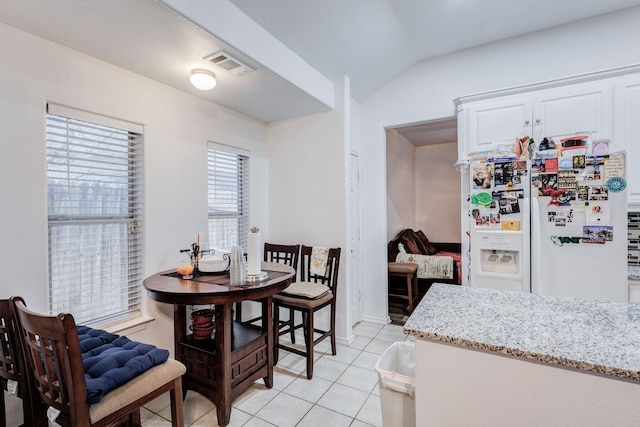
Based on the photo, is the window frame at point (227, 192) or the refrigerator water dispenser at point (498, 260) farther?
the window frame at point (227, 192)

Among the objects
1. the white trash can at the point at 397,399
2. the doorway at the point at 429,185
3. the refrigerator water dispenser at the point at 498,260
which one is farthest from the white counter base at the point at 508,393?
the doorway at the point at 429,185

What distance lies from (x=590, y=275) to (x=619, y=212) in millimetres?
450

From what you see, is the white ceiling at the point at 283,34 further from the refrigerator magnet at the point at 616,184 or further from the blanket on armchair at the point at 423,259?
the blanket on armchair at the point at 423,259

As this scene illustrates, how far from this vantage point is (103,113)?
6.66 ft

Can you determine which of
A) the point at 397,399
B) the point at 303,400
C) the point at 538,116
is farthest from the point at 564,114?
the point at 303,400

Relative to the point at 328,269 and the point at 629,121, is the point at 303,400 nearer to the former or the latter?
the point at 328,269

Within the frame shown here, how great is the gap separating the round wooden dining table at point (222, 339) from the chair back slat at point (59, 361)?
0.53 meters

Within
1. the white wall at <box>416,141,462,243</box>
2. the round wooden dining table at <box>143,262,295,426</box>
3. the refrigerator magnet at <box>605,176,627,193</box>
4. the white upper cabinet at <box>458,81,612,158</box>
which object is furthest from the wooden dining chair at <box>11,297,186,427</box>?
the white wall at <box>416,141,462,243</box>

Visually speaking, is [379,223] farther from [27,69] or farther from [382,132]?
[27,69]

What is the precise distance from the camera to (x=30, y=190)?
1.72 metres

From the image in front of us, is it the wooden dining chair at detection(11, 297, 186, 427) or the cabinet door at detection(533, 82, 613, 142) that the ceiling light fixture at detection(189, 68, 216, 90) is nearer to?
the wooden dining chair at detection(11, 297, 186, 427)

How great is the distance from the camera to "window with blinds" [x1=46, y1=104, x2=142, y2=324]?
6.14ft

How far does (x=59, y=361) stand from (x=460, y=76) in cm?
363

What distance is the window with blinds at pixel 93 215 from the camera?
6.14ft
